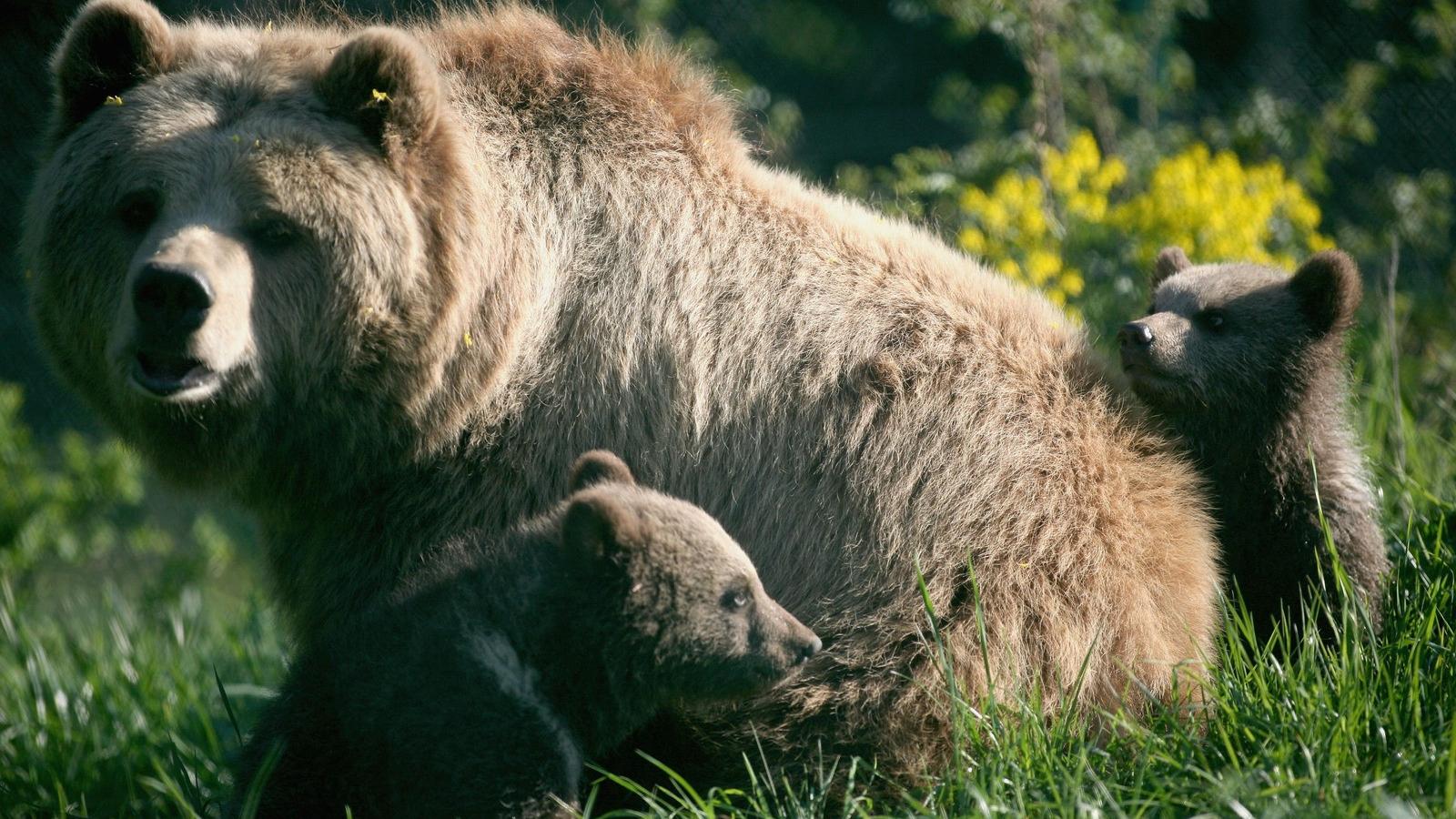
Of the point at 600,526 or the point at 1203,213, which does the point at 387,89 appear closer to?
the point at 600,526

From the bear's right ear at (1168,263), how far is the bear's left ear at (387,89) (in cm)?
253

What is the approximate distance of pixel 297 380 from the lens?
11.3ft

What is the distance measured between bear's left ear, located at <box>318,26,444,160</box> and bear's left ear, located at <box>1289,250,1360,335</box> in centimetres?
256

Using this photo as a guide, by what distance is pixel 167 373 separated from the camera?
3271mm

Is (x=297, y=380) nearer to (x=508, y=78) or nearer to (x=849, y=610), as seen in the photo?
(x=508, y=78)

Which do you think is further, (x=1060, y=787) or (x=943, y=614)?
(x=943, y=614)

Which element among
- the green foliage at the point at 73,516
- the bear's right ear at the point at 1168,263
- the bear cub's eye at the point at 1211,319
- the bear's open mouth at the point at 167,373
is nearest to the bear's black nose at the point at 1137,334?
the bear cub's eye at the point at 1211,319

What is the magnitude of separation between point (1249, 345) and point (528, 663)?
2339 millimetres

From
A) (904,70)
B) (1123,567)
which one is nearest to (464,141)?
(1123,567)

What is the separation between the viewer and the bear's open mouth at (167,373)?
324cm

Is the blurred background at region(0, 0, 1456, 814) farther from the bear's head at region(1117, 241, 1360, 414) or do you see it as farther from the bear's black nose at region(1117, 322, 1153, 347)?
the bear's black nose at region(1117, 322, 1153, 347)

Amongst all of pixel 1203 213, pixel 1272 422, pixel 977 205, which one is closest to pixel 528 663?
pixel 1272 422

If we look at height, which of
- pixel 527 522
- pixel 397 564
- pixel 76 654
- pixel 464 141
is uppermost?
pixel 464 141

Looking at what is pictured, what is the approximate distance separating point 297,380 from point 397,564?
1.79 feet
